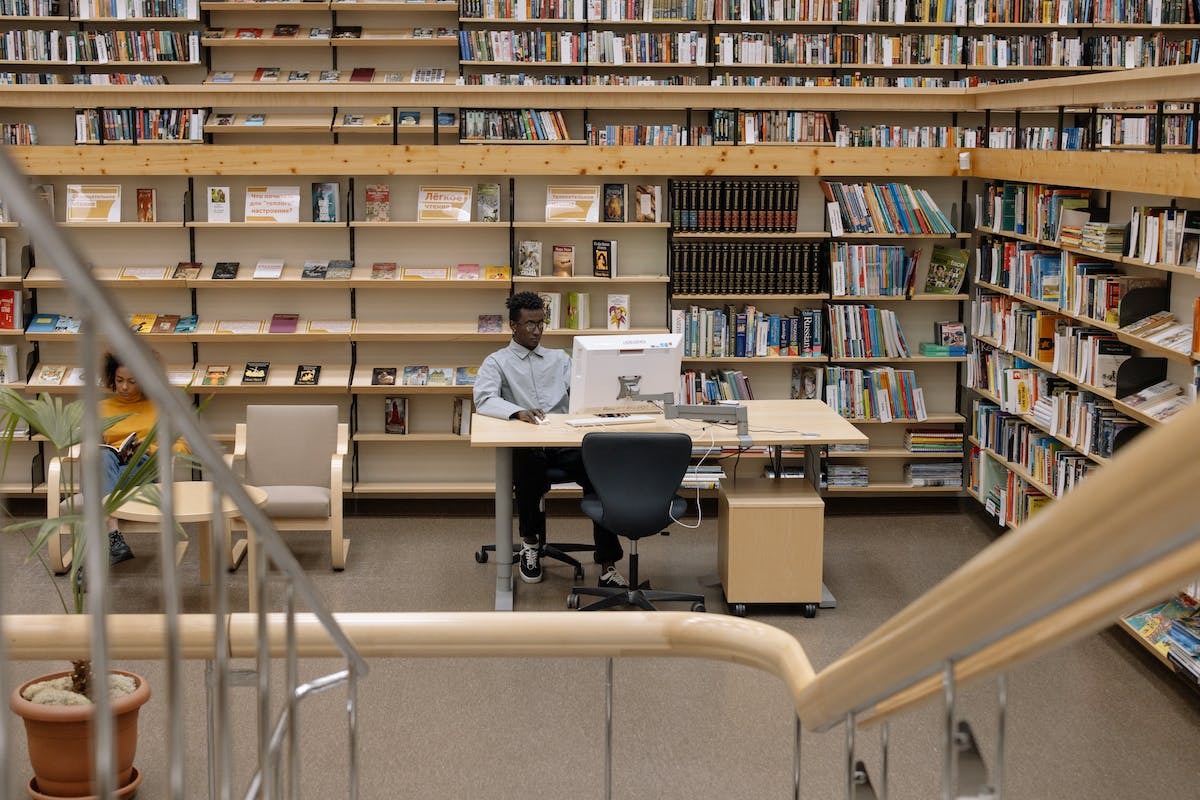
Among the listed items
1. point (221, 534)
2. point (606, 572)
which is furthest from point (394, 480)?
point (221, 534)

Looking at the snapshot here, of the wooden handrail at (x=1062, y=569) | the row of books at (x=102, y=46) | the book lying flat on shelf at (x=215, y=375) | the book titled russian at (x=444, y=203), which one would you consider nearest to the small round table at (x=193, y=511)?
the book lying flat on shelf at (x=215, y=375)

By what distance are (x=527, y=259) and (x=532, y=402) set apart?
1206 millimetres

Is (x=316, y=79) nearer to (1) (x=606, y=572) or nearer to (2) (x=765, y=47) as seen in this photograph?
(2) (x=765, y=47)

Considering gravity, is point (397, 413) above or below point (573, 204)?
below

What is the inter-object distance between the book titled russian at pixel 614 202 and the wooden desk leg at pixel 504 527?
191 centimetres

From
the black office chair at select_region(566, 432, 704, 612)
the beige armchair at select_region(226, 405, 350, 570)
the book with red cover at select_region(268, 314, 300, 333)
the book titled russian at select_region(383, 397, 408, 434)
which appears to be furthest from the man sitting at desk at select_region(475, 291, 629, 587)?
the book with red cover at select_region(268, 314, 300, 333)

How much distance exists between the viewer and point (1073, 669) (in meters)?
5.02

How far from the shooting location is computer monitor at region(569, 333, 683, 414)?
222 inches

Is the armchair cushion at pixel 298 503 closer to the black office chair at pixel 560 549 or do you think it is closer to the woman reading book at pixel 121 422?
the woman reading book at pixel 121 422

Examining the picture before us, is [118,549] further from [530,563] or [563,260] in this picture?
[563,260]

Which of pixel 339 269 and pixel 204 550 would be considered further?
pixel 339 269

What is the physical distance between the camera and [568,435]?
5570mm

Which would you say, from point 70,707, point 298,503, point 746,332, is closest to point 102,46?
point 298,503

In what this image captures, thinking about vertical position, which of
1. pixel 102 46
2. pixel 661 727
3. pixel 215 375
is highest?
pixel 102 46
